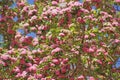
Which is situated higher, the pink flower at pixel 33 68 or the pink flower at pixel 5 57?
the pink flower at pixel 5 57

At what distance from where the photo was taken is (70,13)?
53.8ft

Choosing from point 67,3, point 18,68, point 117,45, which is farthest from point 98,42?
point 18,68

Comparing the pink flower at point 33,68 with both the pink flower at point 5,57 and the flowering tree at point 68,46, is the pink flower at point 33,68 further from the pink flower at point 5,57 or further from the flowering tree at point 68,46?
the pink flower at point 5,57

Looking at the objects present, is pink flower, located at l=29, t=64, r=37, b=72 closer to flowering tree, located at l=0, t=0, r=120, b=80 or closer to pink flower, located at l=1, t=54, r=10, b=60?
flowering tree, located at l=0, t=0, r=120, b=80

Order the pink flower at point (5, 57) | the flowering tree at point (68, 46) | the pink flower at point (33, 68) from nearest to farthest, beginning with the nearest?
the flowering tree at point (68, 46) < the pink flower at point (5, 57) < the pink flower at point (33, 68)

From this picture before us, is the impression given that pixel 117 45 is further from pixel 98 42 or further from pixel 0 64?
pixel 0 64

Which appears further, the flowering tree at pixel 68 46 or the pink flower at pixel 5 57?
the pink flower at pixel 5 57

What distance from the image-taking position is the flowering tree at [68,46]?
1641 centimetres

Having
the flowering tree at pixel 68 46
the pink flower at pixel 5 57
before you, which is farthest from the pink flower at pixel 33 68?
the pink flower at pixel 5 57

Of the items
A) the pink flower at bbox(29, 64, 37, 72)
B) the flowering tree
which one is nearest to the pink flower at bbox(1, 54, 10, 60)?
the flowering tree

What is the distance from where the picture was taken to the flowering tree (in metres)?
16.4

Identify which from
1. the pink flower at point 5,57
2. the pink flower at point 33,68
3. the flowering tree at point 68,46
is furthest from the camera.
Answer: the pink flower at point 33,68

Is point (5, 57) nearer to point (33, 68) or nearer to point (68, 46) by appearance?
point (33, 68)

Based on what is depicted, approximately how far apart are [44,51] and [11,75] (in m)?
1.55
